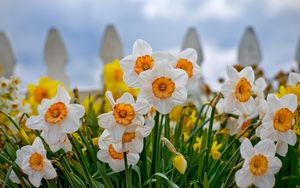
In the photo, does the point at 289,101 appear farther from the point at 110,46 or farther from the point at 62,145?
the point at 110,46

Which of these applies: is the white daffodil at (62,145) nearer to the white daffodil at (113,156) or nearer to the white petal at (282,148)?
the white daffodil at (113,156)

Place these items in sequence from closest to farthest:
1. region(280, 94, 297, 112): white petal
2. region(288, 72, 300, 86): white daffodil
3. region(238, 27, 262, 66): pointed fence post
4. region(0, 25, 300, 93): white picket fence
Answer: region(280, 94, 297, 112): white petal → region(288, 72, 300, 86): white daffodil → region(0, 25, 300, 93): white picket fence → region(238, 27, 262, 66): pointed fence post

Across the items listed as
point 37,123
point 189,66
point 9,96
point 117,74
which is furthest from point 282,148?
point 117,74

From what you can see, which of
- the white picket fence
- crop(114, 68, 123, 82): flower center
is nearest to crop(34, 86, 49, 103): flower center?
crop(114, 68, 123, 82): flower center

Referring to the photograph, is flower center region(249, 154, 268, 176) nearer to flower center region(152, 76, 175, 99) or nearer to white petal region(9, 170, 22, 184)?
flower center region(152, 76, 175, 99)

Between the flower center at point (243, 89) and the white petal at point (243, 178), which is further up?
the flower center at point (243, 89)

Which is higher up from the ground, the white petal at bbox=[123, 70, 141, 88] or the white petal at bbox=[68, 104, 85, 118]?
the white petal at bbox=[123, 70, 141, 88]

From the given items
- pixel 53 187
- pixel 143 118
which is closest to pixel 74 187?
pixel 53 187

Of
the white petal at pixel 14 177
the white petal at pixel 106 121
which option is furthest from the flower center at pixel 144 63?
the white petal at pixel 14 177

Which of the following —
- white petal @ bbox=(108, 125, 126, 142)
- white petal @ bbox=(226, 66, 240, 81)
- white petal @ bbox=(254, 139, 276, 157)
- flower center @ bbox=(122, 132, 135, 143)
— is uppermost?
white petal @ bbox=(226, 66, 240, 81)
